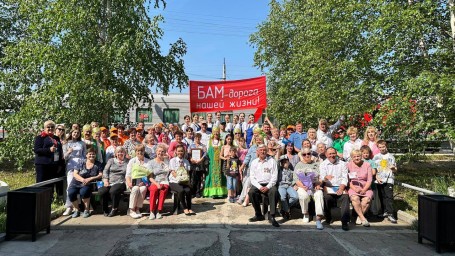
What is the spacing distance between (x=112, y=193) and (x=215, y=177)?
2532 mm

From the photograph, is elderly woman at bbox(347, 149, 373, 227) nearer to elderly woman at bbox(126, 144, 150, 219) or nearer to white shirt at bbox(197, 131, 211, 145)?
white shirt at bbox(197, 131, 211, 145)

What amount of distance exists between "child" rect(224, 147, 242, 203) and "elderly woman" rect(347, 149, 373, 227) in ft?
8.16

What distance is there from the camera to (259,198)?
662 centimetres

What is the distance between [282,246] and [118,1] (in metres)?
9.76

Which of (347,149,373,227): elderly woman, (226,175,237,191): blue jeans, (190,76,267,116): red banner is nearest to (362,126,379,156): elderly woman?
(347,149,373,227): elderly woman

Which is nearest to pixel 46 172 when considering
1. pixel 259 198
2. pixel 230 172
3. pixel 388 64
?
pixel 230 172

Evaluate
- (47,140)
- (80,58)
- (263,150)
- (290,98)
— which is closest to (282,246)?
(263,150)

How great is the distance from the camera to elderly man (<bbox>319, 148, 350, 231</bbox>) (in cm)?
642

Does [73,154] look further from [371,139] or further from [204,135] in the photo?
[371,139]

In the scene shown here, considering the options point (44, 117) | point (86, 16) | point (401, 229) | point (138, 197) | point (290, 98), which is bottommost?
point (401, 229)

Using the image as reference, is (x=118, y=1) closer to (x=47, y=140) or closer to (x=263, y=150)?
(x=47, y=140)

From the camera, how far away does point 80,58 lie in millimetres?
10633

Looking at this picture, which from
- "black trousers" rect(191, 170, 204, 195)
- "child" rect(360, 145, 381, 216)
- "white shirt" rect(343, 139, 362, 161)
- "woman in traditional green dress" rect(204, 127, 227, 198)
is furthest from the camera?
"woman in traditional green dress" rect(204, 127, 227, 198)

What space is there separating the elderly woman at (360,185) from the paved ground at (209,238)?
0.32 m
